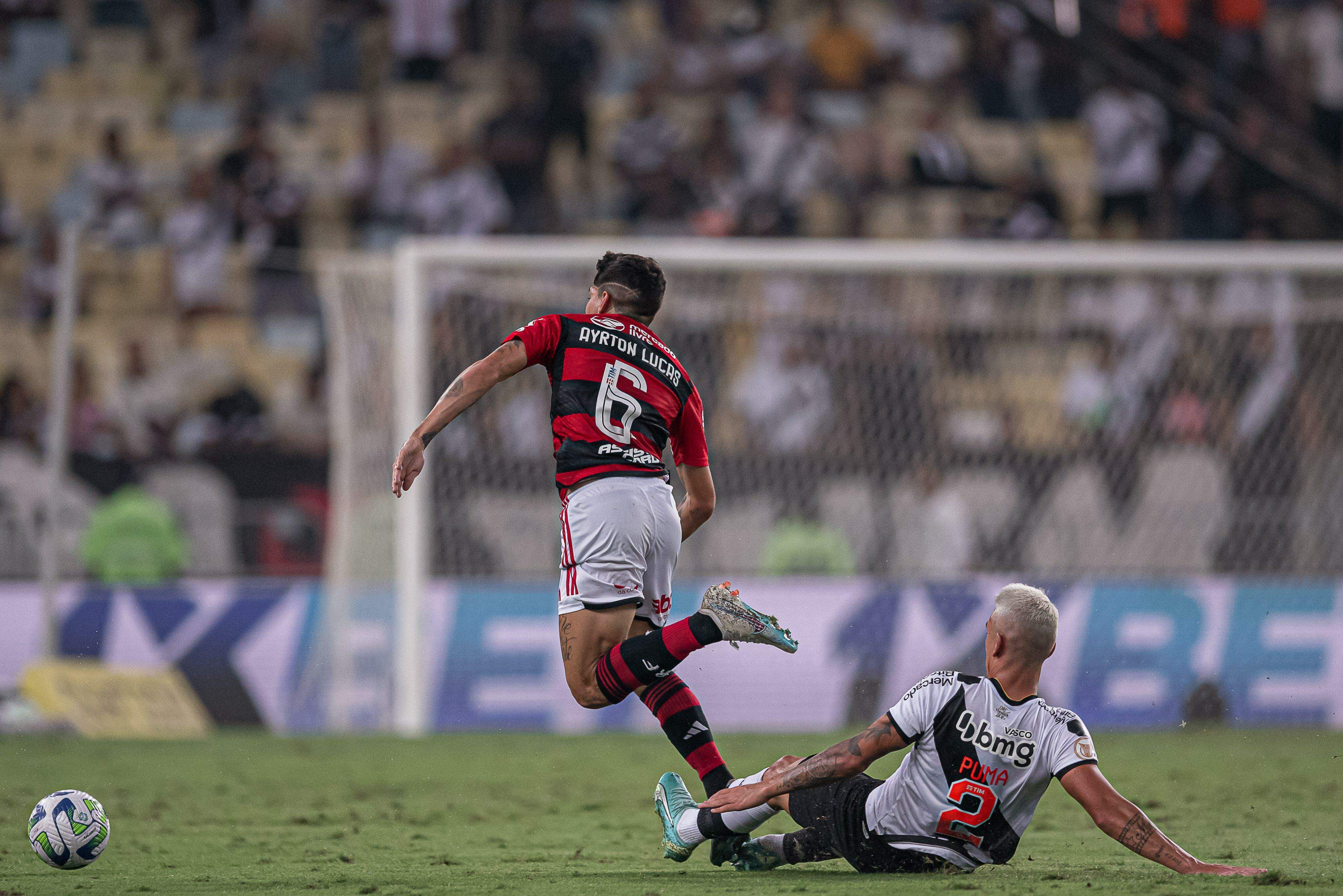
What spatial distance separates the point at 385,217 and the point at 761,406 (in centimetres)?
597

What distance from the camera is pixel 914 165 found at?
1588cm

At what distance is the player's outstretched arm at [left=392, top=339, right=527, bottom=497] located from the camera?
16.8 ft

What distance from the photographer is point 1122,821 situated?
455 cm

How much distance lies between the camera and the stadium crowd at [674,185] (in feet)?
39.7

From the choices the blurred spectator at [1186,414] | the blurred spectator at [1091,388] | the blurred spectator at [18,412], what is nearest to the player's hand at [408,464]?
the blurred spectator at [1091,388]

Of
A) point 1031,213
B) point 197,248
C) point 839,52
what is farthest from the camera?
point 839,52

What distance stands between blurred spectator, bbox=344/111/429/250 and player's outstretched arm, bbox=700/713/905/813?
39.8 feet

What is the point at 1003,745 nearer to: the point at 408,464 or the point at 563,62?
the point at 408,464

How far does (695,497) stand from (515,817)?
1.94 meters

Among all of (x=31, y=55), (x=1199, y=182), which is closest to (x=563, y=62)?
(x=31, y=55)

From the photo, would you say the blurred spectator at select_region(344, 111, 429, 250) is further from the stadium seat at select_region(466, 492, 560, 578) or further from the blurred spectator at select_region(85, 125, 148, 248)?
the stadium seat at select_region(466, 492, 560, 578)

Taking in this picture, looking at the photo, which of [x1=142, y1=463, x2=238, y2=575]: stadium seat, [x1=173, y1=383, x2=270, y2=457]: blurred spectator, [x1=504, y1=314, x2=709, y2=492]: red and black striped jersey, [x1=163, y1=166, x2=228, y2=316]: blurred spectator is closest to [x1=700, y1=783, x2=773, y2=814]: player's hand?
[x1=504, y1=314, x2=709, y2=492]: red and black striped jersey

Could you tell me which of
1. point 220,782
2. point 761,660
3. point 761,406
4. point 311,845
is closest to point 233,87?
point 761,406

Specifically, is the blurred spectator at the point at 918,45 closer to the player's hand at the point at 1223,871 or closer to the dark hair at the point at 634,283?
the dark hair at the point at 634,283
